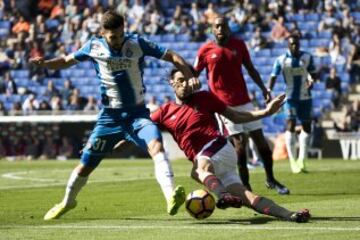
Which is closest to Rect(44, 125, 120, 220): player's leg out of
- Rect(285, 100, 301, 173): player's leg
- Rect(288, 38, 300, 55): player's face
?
Rect(288, 38, 300, 55): player's face

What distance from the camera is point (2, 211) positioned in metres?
14.7

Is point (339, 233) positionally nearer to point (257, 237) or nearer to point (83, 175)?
point (257, 237)

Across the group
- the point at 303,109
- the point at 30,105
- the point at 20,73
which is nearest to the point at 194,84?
the point at 303,109

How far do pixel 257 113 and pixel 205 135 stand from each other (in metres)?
0.98

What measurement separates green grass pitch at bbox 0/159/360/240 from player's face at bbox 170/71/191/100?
1432mm

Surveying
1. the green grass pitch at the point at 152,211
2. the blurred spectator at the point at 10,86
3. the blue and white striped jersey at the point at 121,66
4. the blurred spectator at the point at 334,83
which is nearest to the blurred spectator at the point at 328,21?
the blurred spectator at the point at 334,83

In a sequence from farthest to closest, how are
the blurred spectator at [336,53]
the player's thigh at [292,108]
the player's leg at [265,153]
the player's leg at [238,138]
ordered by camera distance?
the blurred spectator at [336,53] → the player's thigh at [292,108] → the player's leg at [265,153] → the player's leg at [238,138]

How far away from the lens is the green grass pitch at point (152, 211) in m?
11.3

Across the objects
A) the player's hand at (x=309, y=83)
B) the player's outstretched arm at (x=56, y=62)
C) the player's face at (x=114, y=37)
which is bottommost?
the player's hand at (x=309, y=83)

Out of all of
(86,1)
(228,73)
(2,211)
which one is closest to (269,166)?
(228,73)

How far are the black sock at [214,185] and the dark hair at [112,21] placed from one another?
6.69 ft

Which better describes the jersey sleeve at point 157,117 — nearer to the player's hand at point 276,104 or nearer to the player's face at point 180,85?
the player's face at point 180,85

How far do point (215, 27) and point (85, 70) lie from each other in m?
24.0

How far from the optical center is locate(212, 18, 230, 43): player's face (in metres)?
16.8
